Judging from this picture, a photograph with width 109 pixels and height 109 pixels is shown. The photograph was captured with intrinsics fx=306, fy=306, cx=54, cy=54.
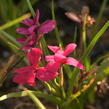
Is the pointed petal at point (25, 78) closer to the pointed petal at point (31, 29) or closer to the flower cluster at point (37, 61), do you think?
the flower cluster at point (37, 61)

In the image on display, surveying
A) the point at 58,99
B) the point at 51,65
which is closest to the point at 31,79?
the point at 51,65

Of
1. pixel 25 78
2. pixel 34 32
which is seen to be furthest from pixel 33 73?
pixel 34 32

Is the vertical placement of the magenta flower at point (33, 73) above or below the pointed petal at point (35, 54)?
below

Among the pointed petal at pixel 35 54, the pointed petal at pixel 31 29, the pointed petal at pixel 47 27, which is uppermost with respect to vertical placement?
the pointed petal at pixel 31 29

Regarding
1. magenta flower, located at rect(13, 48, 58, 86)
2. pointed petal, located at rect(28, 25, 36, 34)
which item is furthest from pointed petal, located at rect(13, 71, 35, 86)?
pointed petal, located at rect(28, 25, 36, 34)

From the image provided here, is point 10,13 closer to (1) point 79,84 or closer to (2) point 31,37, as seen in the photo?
(1) point 79,84

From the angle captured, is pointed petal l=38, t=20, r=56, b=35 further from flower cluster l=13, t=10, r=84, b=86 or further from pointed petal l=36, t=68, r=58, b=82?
pointed petal l=36, t=68, r=58, b=82

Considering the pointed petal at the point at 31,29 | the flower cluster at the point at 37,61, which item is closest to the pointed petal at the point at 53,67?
the flower cluster at the point at 37,61
